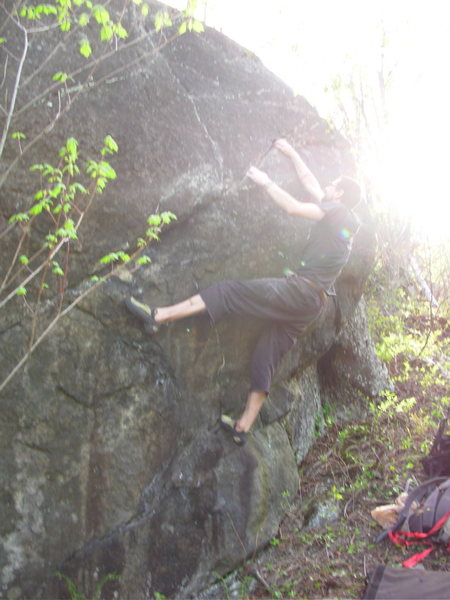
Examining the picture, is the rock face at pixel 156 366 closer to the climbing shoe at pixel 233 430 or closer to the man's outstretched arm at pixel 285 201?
the climbing shoe at pixel 233 430

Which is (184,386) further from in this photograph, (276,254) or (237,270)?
(276,254)

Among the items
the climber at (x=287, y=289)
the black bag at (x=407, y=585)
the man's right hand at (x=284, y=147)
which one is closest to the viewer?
the black bag at (x=407, y=585)

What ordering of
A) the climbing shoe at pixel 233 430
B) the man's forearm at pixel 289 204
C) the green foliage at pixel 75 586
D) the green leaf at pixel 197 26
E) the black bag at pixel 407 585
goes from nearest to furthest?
the black bag at pixel 407 585 < the green leaf at pixel 197 26 < the green foliage at pixel 75 586 < the man's forearm at pixel 289 204 < the climbing shoe at pixel 233 430

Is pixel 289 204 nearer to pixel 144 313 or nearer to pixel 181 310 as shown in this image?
pixel 181 310

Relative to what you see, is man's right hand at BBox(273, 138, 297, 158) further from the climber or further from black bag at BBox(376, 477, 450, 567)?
black bag at BBox(376, 477, 450, 567)

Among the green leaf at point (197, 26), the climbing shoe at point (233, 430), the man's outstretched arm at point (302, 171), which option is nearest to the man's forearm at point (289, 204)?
the man's outstretched arm at point (302, 171)

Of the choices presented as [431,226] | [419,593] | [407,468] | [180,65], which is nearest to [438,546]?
[419,593]

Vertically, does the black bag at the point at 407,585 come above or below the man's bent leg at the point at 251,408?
below

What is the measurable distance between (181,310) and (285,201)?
→ 5.31 ft

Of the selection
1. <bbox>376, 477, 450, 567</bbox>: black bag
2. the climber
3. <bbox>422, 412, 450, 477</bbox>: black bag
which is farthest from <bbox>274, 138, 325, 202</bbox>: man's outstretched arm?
<bbox>376, 477, 450, 567</bbox>: black bag

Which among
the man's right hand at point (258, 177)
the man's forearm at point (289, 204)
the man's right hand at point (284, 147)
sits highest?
the man's right hand at point (284, 147)

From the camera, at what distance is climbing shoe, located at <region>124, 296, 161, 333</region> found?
16.3ft

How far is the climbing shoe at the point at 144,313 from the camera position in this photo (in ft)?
16.3

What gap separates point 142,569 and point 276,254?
3.59 m
